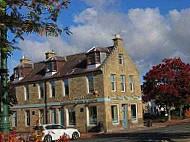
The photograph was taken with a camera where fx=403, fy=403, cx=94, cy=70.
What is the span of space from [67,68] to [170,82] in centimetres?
1648

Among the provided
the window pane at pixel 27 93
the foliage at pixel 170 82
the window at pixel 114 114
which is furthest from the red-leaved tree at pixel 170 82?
the window pane at pixel 27 93

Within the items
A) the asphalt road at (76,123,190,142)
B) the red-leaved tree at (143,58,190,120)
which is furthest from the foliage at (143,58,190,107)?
the asphalt road at (76,123,190,142)

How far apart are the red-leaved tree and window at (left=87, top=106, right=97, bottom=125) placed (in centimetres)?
1469

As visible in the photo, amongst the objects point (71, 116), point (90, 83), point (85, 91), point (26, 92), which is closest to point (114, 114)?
point (85, 91)

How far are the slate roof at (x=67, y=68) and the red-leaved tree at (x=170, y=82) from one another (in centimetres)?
1308

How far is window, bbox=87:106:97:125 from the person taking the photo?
40906mm

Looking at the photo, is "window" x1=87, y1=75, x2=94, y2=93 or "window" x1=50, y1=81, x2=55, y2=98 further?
"window" x1=50, y1=81, x2=55, y2=98

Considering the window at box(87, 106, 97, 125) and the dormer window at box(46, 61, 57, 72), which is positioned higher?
the dormer window at box(46, 61, 57, 72)

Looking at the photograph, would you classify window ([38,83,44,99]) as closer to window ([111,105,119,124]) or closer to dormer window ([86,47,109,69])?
dormer window ([86,47,109,69])

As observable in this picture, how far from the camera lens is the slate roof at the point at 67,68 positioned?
140ft

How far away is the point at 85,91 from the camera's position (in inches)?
1636

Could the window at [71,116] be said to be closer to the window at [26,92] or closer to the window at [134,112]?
the window at [134,112]

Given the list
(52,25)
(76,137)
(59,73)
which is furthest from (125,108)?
(52,25)

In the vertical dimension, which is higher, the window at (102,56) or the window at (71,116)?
the window at (102,56)
